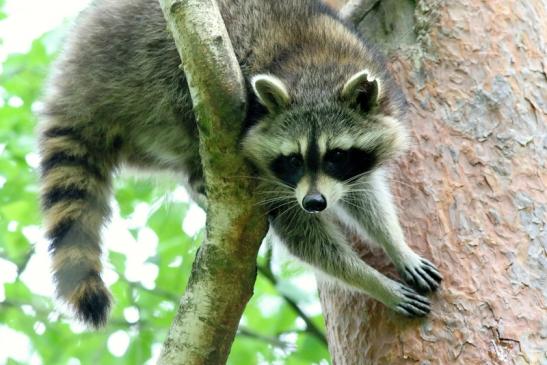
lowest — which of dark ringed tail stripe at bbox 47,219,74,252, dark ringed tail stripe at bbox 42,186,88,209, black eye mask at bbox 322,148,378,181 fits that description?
dark ringed tail stripe at bbox 47,219,74,252

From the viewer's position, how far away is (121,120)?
3.75m

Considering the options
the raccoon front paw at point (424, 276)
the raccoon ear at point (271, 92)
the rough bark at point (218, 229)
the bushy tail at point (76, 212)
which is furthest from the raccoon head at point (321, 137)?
the bushy tail at point (76, 212)

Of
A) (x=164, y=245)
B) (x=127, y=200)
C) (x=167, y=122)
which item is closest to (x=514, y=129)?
(x=167, y=122)

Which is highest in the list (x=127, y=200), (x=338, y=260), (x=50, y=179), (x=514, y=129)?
(x=514, y=129)

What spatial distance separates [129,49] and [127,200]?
2.14 metres

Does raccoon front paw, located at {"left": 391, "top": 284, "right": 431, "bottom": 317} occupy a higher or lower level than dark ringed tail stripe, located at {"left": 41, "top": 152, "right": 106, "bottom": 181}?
lower

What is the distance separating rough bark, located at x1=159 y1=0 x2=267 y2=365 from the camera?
2.74m

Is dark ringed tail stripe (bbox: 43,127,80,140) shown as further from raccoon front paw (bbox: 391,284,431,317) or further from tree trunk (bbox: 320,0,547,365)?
raccoon front paw (bbox: 391,284,431,317)

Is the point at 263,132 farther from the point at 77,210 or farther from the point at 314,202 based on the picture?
the point at 77,210

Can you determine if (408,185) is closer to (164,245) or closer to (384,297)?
(384,297)

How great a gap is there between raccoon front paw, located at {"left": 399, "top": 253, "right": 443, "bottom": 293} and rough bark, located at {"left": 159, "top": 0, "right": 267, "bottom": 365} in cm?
64

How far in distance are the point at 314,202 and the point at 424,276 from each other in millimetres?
518

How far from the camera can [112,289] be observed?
5297 millimetres

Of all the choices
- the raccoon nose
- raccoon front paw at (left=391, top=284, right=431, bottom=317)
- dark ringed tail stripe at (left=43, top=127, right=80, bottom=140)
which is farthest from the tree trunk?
dark ringed tail stripe at (left=43, top=127, right=80, bottom=140)
